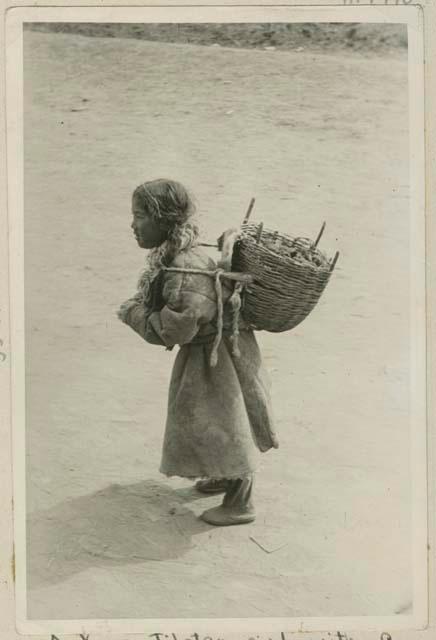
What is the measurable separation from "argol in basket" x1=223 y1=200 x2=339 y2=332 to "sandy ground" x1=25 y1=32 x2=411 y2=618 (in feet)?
1.98

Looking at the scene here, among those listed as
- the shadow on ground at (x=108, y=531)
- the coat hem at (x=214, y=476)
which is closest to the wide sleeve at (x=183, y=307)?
the coat hem at (x=214, y=476)

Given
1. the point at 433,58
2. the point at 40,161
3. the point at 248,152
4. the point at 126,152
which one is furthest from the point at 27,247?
the point at 433,58

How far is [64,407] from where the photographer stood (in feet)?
19.1

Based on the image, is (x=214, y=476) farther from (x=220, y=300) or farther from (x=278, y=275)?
(x=278, y=275)

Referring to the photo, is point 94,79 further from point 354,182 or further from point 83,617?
point 83,617

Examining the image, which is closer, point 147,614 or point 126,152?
point 147,614

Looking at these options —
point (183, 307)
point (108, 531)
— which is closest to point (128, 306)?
point (183, 307)

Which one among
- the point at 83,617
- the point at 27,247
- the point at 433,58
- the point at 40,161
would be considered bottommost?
the point at 83,617

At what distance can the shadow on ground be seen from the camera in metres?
5.18

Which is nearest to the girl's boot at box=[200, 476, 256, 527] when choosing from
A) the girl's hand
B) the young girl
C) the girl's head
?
the young girl

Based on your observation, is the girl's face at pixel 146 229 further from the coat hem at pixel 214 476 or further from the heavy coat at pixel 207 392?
the coat hem at pixel 214 476

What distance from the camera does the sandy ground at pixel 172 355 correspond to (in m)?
5.17

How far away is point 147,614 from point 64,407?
114 centimetres

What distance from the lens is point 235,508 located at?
5359mm
